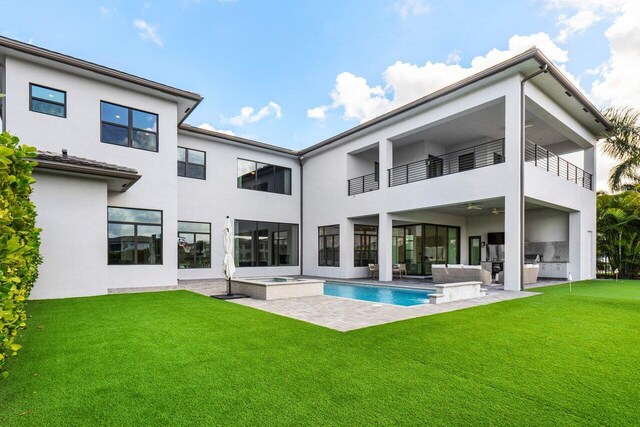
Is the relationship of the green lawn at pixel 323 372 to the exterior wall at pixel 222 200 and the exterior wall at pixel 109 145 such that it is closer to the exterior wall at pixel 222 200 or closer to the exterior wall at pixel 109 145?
the exterior wall at pixel 109 145

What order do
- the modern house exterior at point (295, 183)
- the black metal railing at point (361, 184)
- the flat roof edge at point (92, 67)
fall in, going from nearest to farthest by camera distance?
the flat roof edge at point (92, 67)
the modern house exterior at point (295, 183)
the black metal railing at point (361, 184)

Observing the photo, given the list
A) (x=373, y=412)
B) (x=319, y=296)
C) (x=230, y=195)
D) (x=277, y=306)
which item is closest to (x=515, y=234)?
(x=319, y=296)

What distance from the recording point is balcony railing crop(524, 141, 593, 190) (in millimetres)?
13444

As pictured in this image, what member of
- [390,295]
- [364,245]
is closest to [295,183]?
[364,245]

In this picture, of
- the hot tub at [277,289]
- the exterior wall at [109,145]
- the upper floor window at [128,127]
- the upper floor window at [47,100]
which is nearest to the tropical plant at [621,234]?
the hot tub at [277,289]

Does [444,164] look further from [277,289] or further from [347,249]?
[277,289]

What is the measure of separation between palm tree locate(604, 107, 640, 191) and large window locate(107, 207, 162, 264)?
20451 millimetres

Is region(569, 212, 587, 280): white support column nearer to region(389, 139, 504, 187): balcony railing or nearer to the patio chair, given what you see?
region(389, 139, 504, 187): balcony railing

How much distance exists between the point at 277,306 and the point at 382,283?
21.9 feet

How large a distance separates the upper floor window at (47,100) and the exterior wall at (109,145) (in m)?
0.14

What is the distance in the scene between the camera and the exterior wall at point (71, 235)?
9766mm

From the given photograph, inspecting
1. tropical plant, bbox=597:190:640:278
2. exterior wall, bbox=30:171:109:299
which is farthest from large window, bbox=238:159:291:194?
tropical plant, bbox=597:190:640:278

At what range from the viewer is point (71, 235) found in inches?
401

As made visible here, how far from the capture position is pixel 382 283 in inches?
555
